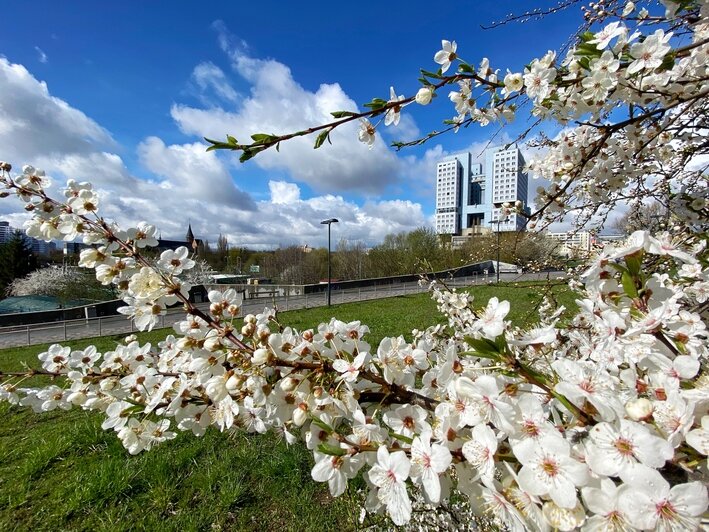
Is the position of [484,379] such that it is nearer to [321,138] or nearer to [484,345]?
[484,345]

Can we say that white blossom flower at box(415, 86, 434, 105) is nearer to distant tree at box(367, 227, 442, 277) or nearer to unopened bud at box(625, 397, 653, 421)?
unopened bud at box(625, 397, 653, 421)

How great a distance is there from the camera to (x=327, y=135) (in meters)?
1.21

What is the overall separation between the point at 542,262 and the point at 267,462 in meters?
3.64

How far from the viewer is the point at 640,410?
60 cm

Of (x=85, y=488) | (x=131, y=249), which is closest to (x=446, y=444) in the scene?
(x=131, y=249)

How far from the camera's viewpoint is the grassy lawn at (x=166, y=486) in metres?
2.91

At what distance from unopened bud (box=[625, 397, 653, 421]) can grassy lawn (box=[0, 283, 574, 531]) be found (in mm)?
1818

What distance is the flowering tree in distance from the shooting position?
601 millimetres

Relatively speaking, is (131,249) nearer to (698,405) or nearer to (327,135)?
(327,135)

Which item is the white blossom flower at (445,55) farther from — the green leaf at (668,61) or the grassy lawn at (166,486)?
the grassy lawn at (166,486)

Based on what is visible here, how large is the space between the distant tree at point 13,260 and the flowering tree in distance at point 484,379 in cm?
4227

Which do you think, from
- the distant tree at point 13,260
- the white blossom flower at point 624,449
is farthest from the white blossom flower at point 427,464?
the distant tree at point 13,260

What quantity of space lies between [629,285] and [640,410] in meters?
0.32

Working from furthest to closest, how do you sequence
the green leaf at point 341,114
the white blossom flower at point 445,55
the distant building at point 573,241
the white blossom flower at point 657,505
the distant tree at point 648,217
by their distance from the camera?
the distant building at point 573,241 < the distant tree at point 648,217 < the white blossom flower at point 445,55 < the green leaf at point 341,114 < the white blossom flower at point 657,505
